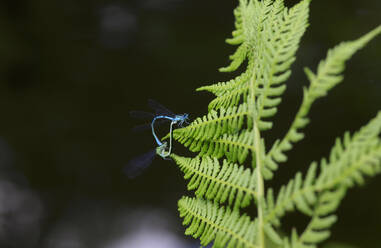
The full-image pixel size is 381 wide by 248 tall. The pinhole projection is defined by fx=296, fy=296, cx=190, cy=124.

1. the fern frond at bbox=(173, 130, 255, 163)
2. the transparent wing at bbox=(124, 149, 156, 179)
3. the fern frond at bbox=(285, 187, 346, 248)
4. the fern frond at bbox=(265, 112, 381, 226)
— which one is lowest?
the fern frond at bbox=(285, 187, 346, 248)

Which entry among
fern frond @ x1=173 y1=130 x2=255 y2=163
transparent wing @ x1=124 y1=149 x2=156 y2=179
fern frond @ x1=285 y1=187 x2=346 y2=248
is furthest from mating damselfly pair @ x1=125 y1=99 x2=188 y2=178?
fern frond @ x1=285 y1=187 x2=346 y2=248

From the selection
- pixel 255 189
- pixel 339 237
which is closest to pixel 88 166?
pixel 339 237

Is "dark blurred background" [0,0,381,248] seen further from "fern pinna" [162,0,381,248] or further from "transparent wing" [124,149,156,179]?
"fern pinna" [162,0,381,248]

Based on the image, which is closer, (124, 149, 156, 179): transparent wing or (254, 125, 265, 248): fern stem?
(254, 125, 265, 248): fern stem

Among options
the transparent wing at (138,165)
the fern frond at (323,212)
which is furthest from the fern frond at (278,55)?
the transparent wing at (138,165)

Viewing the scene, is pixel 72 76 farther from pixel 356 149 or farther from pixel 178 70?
pixel 356 149

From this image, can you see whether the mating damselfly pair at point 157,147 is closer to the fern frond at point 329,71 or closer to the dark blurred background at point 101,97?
the fern frond at point 329,71
